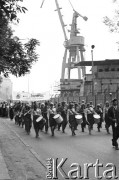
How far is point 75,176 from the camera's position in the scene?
7.79 metres

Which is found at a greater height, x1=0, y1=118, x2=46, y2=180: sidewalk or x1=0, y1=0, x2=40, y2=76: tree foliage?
x1=0, y1=0, x2=40, y2=76: tree foliage

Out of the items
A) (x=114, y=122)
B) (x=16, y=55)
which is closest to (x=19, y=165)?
(x=114, y=122)

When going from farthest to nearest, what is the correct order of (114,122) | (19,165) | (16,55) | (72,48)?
(72,48)
(16,55)
(114,122)
(19,165)

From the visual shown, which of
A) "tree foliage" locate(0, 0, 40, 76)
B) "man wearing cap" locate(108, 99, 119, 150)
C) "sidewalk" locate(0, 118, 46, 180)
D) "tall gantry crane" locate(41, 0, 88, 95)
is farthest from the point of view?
"tall gantry crane" locate(41, 0, 88, 95)

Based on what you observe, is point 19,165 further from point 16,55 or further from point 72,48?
point 72,48

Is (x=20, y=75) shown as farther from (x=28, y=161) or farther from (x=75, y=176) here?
(x=75, y=176)

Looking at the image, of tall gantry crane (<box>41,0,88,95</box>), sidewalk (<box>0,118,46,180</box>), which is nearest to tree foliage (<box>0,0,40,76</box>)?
sidewalk (<box>0,118,46,180</box>)

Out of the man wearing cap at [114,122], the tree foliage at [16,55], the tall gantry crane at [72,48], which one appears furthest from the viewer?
the tall gantry crane at [72,48]

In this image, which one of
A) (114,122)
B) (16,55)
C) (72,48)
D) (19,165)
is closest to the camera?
(19,165)

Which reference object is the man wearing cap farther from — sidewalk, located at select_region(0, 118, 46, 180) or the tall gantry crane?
the tall gantry crane

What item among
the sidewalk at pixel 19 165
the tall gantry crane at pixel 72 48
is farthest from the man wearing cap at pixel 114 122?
the tall gantry crane at pixel 72 48

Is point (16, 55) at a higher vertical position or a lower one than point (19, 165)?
higher

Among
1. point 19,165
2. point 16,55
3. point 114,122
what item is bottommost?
point 19,165

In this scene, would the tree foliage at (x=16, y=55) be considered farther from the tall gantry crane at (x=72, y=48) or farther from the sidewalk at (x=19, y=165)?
the tall gantry crane at (x=72, y=48)
